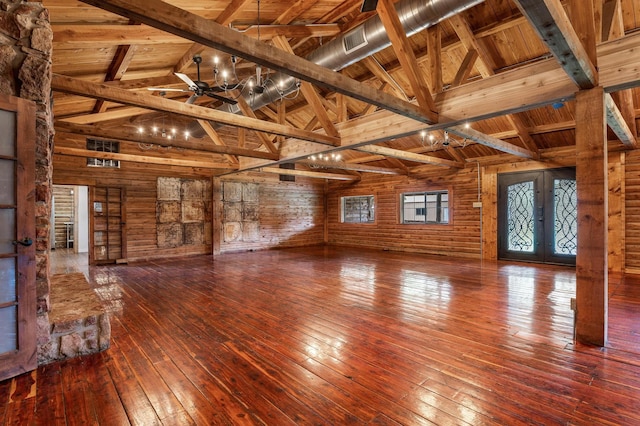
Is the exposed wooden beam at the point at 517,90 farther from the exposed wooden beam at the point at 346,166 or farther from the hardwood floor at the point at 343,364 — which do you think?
the exposed wooden beam at the point at 346,166

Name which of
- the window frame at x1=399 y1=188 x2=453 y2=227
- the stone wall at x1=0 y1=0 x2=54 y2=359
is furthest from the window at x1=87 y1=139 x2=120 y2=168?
the window frame at x1=399 y1=188 x2=453 y2=227

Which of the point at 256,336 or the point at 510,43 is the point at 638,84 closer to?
the point at 510,43

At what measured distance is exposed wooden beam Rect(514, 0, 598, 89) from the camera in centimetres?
193

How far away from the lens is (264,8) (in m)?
3.90

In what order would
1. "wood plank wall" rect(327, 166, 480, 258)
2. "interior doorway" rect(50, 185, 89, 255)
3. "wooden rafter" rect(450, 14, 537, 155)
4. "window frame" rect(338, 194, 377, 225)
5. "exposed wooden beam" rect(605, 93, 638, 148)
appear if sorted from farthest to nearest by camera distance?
"window frame" rect(338, 194, 377, 225), "interior doorway" rect(50, 185, 89, 255), "wood plank wall" rect(327, 166, 480, 258), "wooden rafter" rect(450, 14, 537, 155), "exposed wooden beam" rect(605, 93, 638, 148)

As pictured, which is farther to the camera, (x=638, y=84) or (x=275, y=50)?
(x=638, y=84)

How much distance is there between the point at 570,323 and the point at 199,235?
8.75m

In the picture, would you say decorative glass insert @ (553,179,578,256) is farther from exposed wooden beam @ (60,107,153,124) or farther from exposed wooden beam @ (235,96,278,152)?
exposed wooden beam @ (60,107,153,124)

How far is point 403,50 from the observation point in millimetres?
3328

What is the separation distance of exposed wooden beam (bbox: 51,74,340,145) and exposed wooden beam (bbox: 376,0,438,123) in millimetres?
1850

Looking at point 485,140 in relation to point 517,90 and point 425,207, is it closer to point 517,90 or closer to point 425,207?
point 517,90

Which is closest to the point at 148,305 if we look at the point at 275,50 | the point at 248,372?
the point at 248,372

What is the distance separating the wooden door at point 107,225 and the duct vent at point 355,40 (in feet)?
22.8

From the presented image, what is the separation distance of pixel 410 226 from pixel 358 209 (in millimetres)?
2378
